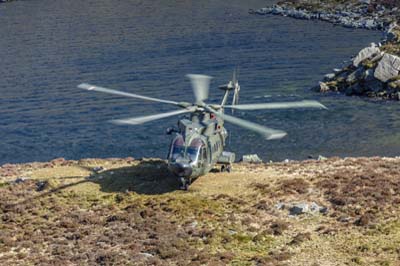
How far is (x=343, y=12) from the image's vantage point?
125562mm

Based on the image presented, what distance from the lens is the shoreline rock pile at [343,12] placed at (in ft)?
380

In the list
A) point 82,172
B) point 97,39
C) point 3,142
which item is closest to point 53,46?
point 97,39

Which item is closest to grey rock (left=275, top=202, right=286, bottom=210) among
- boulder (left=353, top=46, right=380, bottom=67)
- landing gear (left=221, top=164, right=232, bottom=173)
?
landing gear (left=221, top=164, right=232, bottom=173)

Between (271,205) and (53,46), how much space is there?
247ft

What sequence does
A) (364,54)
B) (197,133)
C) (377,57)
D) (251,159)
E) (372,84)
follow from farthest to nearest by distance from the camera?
(364,54), (377,57), (372,84), (251,159), (197,133)

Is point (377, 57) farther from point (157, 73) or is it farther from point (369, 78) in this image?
point (157, 73)

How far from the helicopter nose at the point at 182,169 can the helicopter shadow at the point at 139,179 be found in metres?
2.31

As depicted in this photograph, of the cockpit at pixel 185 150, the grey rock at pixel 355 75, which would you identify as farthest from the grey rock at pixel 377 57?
the cockpit at pixel 185 150

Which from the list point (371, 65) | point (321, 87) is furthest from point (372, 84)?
point (321, 87)

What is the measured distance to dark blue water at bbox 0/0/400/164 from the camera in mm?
60969

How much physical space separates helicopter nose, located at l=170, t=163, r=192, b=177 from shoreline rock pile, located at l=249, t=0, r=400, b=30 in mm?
82890

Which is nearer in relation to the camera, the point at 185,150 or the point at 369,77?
the point at 185,150

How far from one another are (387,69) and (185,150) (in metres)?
42.3

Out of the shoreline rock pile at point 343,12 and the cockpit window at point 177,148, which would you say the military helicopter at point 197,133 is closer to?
the cockpit window at point 177,148
